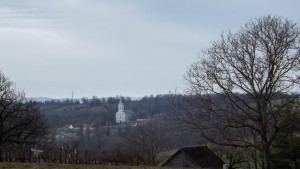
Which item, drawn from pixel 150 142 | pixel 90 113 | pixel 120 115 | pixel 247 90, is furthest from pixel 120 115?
pixel 247 90

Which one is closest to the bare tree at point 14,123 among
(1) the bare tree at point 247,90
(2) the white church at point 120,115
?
(1) the bare tree at point 247,90

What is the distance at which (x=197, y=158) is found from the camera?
35469mm

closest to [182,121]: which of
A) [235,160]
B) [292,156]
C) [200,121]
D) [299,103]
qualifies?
[200,121]

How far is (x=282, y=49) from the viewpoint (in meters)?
17.2

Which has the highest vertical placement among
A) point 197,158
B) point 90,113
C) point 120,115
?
point 90,113

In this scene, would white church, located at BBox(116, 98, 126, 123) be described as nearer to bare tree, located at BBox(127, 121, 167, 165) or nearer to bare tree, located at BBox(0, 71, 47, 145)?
bare tree, located at BBox(127, 121, 167, 165)

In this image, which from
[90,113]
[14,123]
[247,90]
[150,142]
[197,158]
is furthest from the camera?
[90,113]

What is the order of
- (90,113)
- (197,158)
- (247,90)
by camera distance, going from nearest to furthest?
(247,90), (197,158), (90,113)

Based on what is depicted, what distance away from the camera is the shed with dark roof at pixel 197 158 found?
34.9 meters

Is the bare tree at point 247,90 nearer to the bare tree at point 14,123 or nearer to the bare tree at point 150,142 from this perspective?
the bare tree at point 14,123

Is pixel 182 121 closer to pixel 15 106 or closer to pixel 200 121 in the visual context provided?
pixel 200 121

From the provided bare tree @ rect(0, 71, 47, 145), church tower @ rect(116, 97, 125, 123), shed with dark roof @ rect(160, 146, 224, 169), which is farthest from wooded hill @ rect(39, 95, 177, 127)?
bare tree @ rect(0, 71, 47, 145)

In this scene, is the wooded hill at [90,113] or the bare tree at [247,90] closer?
the bare tree at [247,90]

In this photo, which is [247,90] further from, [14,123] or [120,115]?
[120,115]
